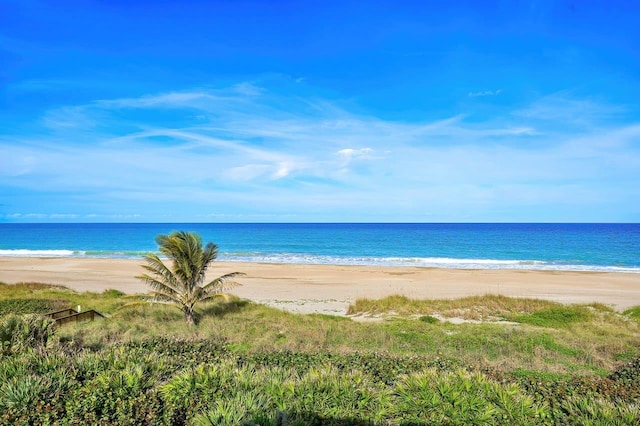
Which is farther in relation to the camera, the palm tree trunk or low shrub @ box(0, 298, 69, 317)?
low shrub @ box(0, 298, 69, 317)

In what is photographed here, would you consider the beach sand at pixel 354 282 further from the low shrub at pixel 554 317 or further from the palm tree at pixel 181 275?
the low shrub at pixel 554 317

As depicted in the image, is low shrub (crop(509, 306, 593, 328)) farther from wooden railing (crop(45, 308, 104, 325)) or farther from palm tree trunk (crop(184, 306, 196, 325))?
wooden railing (crop(45, 308, 104, 325))

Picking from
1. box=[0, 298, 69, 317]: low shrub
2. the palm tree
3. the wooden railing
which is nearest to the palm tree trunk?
the palm tree

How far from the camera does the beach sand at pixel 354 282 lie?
91.8 feet

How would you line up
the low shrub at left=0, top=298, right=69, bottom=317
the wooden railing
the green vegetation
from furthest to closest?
the low shrub at left=0, top=298, right=69, bottom=317 → the wooden railing → the green vegetation

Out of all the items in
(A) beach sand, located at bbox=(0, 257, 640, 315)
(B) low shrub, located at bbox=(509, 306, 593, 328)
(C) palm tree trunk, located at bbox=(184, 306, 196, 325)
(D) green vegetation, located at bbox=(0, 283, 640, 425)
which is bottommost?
(A) beach sand, located at bbox=(0, 257, 640, 315)

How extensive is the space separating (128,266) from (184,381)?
44.9 meters

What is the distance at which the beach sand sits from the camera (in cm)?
2798

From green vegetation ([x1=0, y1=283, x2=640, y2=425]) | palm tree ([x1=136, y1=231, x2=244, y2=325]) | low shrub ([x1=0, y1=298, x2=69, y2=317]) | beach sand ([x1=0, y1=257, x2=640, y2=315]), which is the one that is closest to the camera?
green vegetation ([x1=0, y1=283, x2=640, y2=425])

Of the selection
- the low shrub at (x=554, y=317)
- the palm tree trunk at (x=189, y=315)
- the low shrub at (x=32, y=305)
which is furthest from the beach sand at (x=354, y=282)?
the low shrub at (x=32, y=305)

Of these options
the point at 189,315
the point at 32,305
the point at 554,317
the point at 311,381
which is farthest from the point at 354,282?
the point at 311,381

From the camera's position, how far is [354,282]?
35.8 metres

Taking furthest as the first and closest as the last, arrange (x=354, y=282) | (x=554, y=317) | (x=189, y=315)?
(x=354, y=282), (x=554, y=317), (x=189, y=315)

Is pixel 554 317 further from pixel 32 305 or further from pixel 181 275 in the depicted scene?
pixel 32 305
